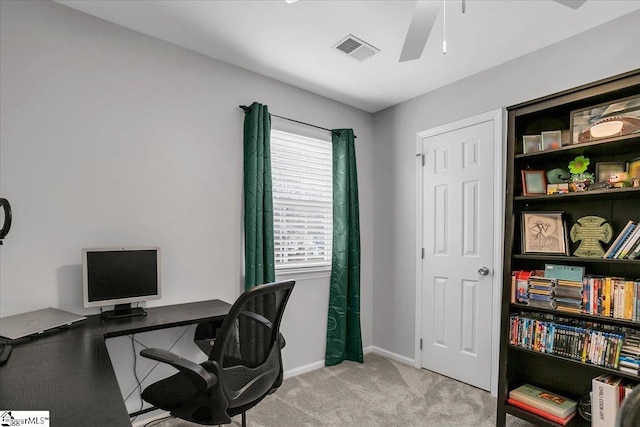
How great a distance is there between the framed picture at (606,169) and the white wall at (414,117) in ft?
2.13

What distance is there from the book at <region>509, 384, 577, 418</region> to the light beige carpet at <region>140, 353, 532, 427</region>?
248 millimetres

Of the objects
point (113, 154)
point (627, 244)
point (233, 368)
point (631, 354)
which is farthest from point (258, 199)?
point (631, 354)

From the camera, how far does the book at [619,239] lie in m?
1.86

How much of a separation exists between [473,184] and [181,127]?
2411 mm

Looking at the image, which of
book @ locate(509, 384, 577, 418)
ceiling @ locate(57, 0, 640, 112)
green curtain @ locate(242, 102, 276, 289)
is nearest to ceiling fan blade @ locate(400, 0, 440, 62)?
ceiling @ locate(57, 0, 640, 112)

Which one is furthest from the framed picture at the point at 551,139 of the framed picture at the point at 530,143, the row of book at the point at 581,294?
the row of book at the point at 581,294

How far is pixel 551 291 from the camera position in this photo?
210 centimetres

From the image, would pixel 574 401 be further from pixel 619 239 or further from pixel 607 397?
pixel 619 239

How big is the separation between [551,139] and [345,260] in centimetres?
196

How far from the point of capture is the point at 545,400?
212 cm

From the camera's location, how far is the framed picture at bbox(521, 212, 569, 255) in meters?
2.14

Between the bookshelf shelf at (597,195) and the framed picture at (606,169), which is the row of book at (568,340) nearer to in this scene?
the bookshelf shelf at (597,195)

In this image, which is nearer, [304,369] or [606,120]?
[606,120]

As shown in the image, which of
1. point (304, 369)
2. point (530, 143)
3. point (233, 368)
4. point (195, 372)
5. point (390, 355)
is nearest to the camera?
point (195, 372)
